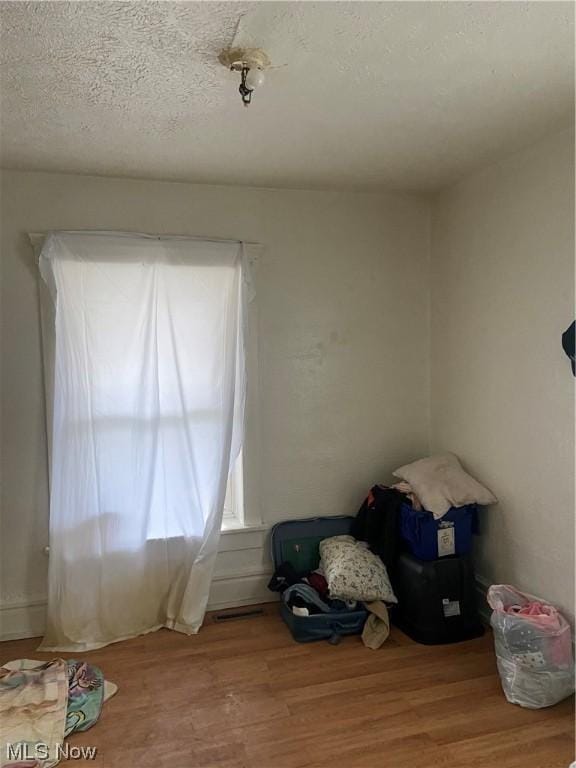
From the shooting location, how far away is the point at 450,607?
2928 millimetres

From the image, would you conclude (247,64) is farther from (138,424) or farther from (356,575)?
(356,575)

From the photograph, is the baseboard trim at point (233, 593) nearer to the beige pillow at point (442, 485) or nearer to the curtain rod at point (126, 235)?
the beige pillow at point (442, 485)

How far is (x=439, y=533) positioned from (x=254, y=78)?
2241 millimetres

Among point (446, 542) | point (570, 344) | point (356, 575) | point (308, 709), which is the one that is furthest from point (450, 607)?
point (570, 344)

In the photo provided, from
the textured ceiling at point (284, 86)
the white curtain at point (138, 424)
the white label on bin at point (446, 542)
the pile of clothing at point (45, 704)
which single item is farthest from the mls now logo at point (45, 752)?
the textured ceiling at point (284, 86)

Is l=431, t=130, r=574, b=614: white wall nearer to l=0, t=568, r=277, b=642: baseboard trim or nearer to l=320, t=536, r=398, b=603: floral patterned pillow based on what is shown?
l=320, t=536, r=398, b=603: floral patterned pillow

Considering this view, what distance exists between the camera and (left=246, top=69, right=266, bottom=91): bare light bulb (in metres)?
1.86

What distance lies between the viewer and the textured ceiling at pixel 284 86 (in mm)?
1640

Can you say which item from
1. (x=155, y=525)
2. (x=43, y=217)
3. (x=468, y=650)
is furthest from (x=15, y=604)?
(x=468, y=650)

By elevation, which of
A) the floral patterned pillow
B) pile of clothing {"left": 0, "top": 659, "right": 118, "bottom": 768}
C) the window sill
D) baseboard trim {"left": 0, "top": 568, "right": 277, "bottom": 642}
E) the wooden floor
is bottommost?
the wooden floor

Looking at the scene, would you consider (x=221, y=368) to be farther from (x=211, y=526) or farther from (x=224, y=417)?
(x=211, y=526)

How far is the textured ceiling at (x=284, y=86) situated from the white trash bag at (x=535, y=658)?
6.85ft

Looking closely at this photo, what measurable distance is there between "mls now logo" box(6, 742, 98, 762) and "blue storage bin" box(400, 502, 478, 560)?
1713 millimetres

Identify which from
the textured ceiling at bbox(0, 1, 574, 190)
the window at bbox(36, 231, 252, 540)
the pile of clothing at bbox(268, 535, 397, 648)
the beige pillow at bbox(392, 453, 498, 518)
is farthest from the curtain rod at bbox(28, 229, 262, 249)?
the pile of clothing at bbox(268, 535, 397, 648)
